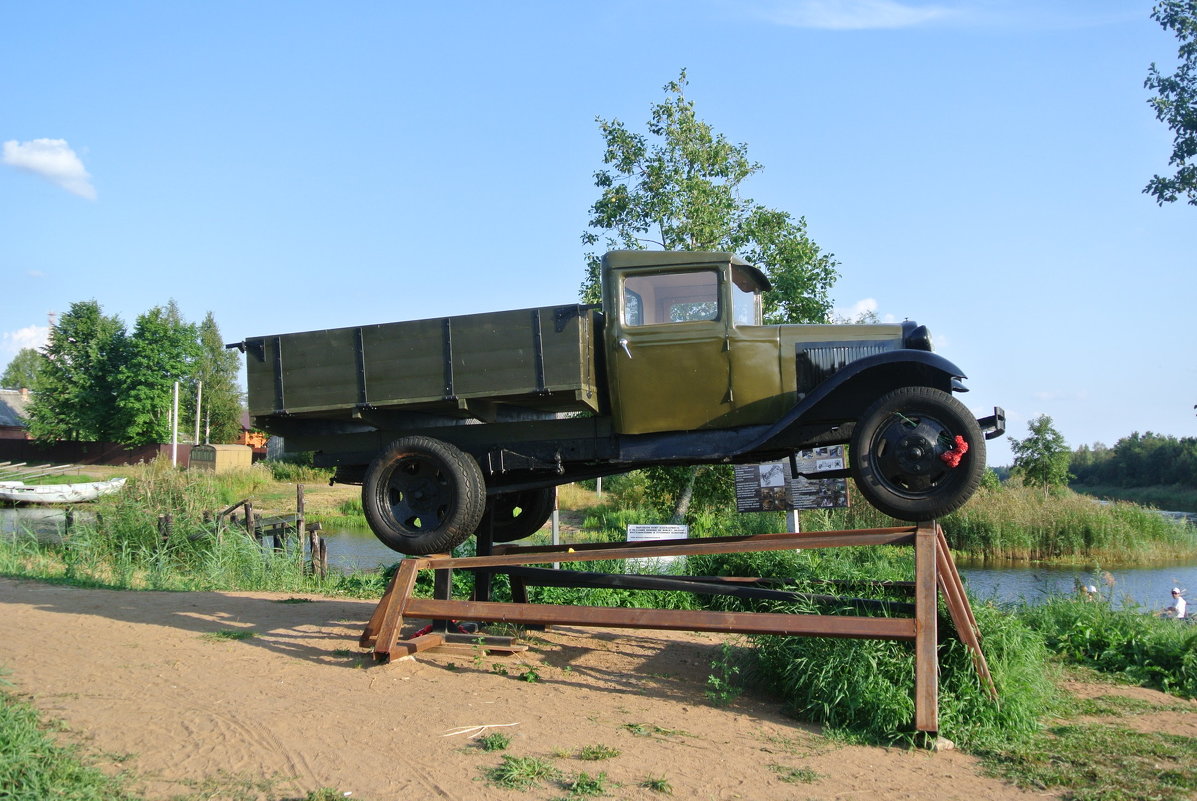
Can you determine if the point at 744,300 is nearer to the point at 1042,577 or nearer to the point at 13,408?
the point at 1042,577

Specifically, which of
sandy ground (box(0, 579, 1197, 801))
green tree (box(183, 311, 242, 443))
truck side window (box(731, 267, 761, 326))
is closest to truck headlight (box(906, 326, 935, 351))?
truck side window (box(731, 267, 761, 326))

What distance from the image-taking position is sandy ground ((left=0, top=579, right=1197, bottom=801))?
448 cm

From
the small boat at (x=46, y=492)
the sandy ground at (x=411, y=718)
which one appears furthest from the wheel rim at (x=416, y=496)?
the small boat at (x=46, y=492)

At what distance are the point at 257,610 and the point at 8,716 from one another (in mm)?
4261

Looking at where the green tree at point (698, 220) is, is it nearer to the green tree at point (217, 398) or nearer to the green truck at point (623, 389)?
the green truck at point (623, 389)

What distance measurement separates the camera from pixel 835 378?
567 centimetres

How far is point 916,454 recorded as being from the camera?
5543mm

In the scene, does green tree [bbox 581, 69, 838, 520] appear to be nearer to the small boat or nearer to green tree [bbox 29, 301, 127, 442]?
the small boat

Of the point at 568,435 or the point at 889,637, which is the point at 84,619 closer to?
the point at 568,435

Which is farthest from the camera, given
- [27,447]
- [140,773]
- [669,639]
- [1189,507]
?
[27,447]

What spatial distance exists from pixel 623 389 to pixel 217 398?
5623 centimetres

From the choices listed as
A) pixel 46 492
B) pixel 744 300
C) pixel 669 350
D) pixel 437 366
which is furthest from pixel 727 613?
pixel 46 492

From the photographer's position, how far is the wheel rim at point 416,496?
270 inches

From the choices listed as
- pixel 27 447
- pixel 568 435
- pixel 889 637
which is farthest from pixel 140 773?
pixel 27 447
